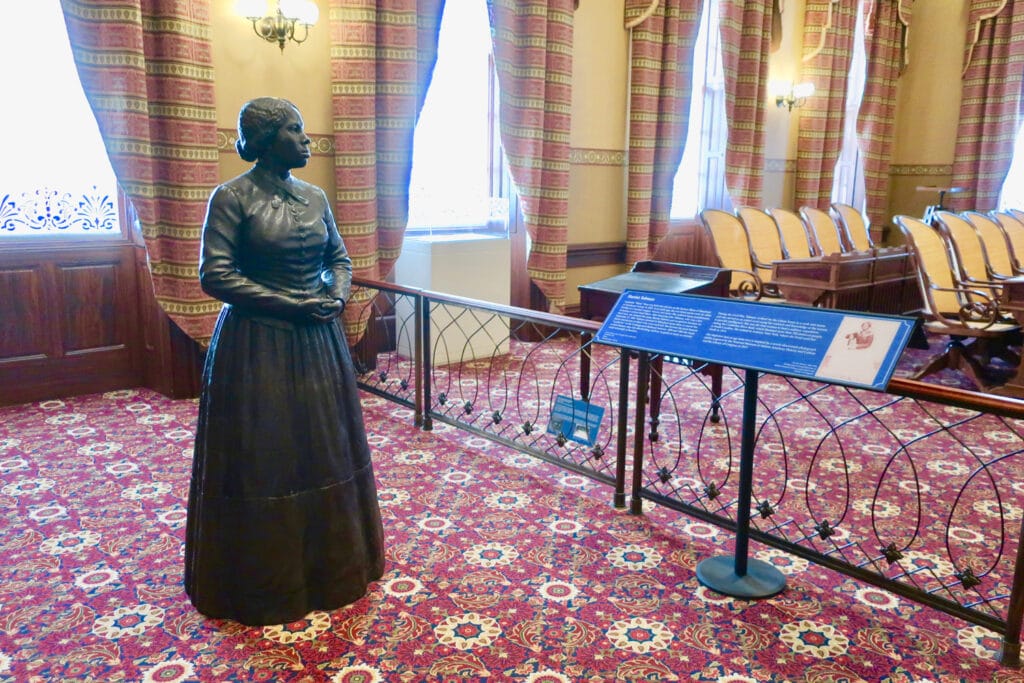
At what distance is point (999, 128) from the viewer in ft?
30.2

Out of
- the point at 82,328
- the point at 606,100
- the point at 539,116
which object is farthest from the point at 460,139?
the point at 82,328

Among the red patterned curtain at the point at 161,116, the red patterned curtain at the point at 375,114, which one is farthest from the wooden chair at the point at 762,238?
the red patterned curtain at the point at 161,116

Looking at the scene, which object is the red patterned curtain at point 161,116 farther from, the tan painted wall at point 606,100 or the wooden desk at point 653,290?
the wooden desk at point 653,290

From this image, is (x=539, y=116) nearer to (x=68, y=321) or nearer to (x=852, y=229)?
(x=68, y=321)

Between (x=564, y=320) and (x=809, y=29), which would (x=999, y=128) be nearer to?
(x=809, y=29)

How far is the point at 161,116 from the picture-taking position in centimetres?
421

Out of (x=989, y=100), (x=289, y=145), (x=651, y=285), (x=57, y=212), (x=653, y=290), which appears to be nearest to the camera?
(x=289, y=145)

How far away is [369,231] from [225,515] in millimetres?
3030

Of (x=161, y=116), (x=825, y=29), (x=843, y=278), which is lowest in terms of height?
(x=843, y=278)

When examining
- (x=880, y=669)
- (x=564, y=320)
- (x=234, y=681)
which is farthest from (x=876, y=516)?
(x=234, y=681)

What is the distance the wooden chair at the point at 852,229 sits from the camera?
25.5 feet

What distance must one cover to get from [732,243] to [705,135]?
6.92 feet

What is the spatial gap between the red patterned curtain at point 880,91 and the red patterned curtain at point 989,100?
0.78 meters

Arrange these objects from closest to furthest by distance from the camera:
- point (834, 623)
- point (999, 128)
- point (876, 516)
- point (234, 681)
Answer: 1. point (234, 681)
2. point (834, 623)
3. point (876, 516)
4. point (999, 128)
